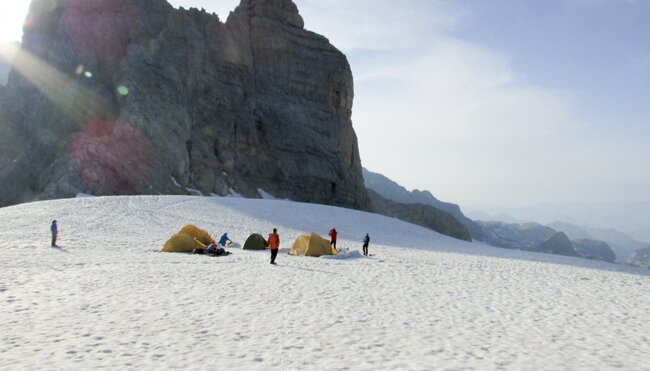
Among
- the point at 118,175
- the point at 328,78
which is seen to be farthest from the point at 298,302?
the point at 328,78

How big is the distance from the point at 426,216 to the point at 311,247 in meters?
87.2

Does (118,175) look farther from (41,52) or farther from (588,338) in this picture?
(588,338)

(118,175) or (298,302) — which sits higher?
(118,175)

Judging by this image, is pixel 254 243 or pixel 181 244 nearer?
pixel 181 244

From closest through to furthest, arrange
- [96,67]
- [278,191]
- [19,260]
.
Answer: [19,260] < [96,67] < [278,191]

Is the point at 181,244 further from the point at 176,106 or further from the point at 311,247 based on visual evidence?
the point at 176,106

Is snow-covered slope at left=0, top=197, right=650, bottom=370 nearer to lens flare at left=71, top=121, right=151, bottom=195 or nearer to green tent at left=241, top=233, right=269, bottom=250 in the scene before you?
green tent at left=241, top=233, right=269, bottom=250

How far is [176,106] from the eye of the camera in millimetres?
70375

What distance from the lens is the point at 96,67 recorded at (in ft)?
223

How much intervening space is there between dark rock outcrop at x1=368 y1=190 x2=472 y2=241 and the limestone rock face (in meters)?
17.6

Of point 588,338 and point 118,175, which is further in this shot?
point 118,175

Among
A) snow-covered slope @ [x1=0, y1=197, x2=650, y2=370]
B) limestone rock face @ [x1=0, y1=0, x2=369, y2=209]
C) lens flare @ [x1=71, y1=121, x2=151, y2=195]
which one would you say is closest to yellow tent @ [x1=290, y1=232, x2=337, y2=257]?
snow-covered slope @ [x1=0, y1=197, x2=650, y2=370]

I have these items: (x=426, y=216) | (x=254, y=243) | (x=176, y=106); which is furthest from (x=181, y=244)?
(x=426, y=216)

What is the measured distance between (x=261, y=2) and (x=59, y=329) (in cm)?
9452
